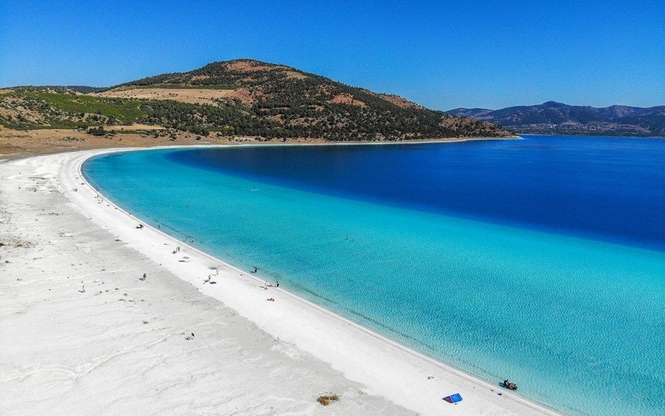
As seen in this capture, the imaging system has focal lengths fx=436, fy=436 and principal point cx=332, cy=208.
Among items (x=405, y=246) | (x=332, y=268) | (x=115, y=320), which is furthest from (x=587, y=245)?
(x=115, y=320)

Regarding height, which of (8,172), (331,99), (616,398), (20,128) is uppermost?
(331,99)

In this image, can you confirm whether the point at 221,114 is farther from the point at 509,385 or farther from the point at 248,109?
the point at 509,385

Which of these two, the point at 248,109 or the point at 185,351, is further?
the point at 248,109

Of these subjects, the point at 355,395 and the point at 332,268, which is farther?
the point at 332,268

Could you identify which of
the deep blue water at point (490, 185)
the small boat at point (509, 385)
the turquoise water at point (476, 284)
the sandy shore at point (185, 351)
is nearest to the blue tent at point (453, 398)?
the sandy shore at point (185, 351)

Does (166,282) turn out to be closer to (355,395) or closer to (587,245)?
(355,395)

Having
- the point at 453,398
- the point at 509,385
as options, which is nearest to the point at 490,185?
the point at 509,385
